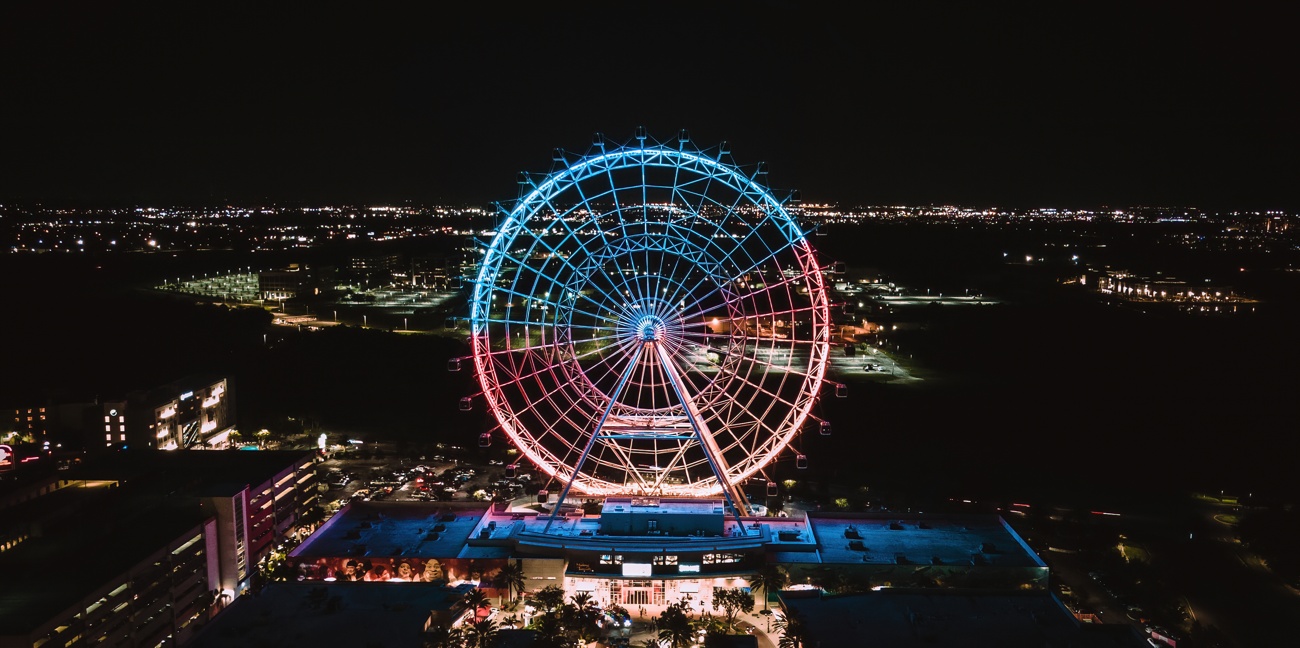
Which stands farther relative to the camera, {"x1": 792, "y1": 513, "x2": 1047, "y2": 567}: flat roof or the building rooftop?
{"x1": 792, "y1": 513, "x2": 1047, "y2": 567}: flat roof

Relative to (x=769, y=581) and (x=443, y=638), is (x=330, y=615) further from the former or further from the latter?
(x=769, y=581)

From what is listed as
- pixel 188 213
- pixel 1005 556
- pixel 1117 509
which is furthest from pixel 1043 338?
pixel 188 213

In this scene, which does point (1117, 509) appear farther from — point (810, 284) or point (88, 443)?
point (88, 443)

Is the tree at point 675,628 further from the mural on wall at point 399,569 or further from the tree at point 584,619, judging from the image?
the mural on wall at point 399,569

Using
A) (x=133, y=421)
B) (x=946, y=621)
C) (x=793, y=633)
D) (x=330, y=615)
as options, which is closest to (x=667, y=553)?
(x=793, y=633)

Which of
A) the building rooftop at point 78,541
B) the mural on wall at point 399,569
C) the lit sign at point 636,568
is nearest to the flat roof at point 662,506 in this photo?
the lit sign at point 636,568

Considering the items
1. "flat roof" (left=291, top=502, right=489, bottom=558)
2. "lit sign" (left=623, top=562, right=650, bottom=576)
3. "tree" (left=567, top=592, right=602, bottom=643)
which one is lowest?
"tree" (left=567, top=592, right=602, bottom=643)

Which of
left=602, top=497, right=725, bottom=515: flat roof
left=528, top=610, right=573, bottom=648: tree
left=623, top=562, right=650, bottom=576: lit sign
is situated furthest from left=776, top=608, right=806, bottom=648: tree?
left=602, top=497, right=725, bottom=515: flat roof

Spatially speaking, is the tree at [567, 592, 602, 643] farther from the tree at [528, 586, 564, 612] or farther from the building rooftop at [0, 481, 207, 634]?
the building rooftop at [0, 481, 207, 634]
